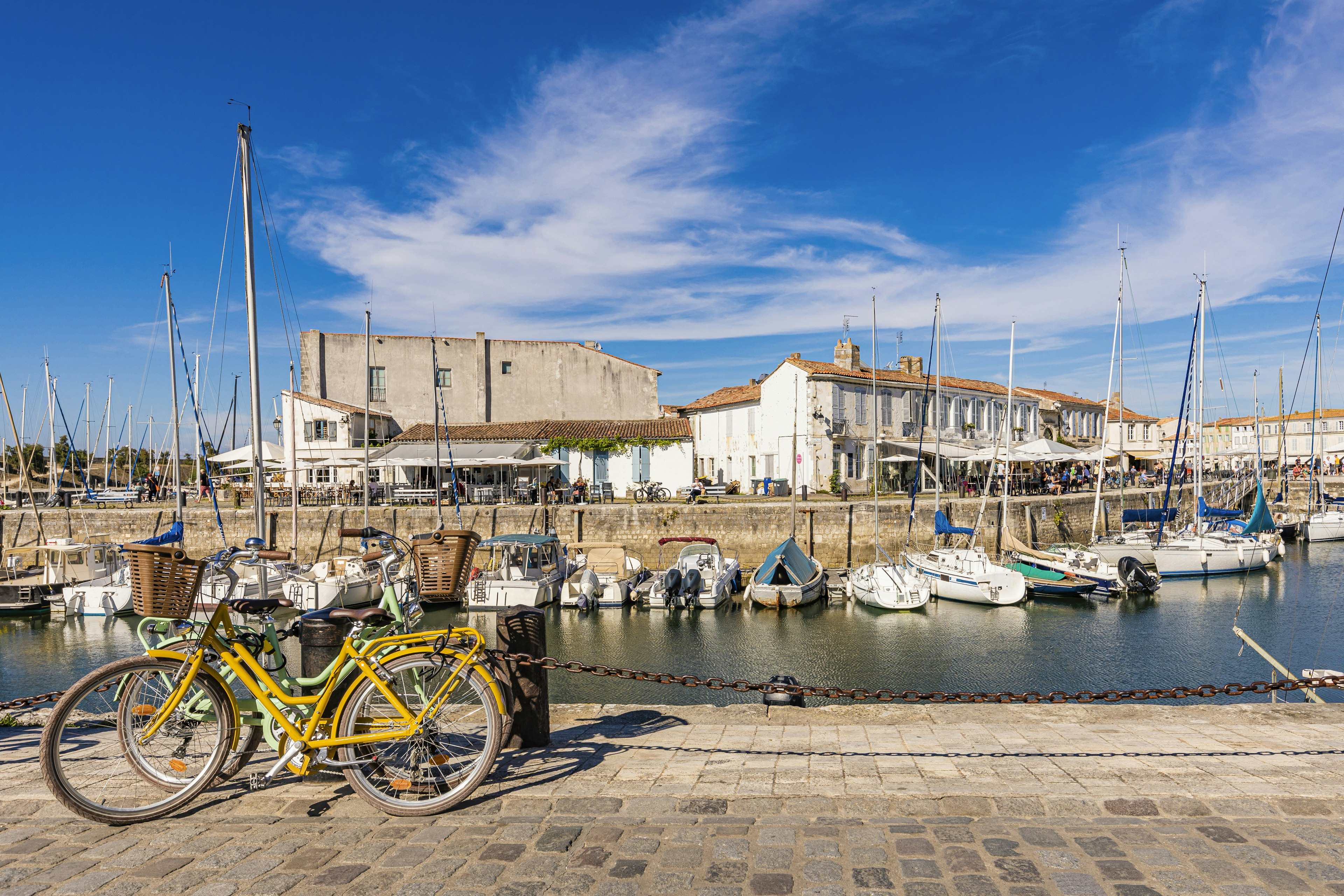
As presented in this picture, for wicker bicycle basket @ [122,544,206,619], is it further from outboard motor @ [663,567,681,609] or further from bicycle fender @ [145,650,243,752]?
outboard motor @ [663,567,681,609]

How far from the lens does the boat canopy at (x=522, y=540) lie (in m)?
25.2

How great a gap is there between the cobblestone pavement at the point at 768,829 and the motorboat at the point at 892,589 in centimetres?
1885

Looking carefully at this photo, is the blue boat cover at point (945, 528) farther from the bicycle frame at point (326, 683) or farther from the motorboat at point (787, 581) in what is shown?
the bicycle frame at point (326, 683)

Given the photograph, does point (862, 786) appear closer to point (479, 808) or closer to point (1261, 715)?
point (479, 808)

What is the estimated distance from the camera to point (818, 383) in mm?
36938

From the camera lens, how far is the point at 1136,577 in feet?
86.0

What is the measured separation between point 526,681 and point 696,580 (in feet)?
66.3

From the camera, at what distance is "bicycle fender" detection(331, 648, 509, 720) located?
13.8 feet

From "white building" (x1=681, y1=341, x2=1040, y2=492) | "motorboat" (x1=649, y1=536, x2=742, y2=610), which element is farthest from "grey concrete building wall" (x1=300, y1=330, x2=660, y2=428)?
"motorboat" (x1=649, y1=536, x2=742, y2=610)

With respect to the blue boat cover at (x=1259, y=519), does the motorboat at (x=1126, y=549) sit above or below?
below

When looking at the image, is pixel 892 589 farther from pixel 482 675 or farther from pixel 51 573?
pixel 51 573

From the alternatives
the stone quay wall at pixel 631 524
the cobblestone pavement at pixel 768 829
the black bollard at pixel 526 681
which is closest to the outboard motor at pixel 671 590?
the stone quay wall at pixel 631 524

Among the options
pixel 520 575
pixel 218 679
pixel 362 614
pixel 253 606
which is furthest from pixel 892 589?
pixel 218 679

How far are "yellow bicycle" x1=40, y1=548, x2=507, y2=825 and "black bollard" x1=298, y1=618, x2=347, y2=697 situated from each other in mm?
349
